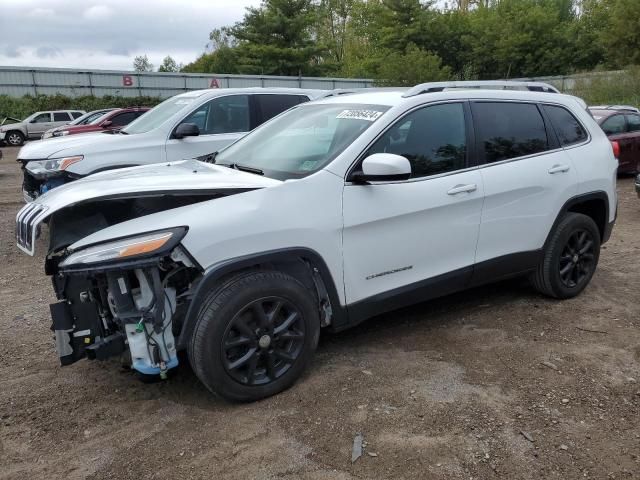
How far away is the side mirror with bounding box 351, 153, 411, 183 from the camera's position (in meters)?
3.30

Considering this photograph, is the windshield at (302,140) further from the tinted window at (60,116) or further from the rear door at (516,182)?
the tinted window at (60,116)

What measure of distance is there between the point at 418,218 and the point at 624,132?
10017 mm

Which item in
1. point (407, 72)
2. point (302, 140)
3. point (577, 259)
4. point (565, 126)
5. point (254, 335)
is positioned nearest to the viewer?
point (254, 335)

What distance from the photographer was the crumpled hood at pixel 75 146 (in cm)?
693

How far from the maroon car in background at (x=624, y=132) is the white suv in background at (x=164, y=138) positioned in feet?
22.3

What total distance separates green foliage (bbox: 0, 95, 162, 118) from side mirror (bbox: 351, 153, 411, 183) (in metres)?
31.7

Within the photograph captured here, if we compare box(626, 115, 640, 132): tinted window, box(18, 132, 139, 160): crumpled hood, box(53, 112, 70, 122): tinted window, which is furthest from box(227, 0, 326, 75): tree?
box(18, 132, 139, 160): crumpled hood

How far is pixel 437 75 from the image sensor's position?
113 feet

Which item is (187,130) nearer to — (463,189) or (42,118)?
(463,189)

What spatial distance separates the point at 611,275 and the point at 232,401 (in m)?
4.17

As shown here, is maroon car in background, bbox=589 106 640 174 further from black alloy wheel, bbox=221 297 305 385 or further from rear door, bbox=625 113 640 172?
black alloy wheel, bbox=221 297 305 385

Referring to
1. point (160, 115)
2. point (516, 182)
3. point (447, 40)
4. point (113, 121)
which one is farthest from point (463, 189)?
point (447, 40)

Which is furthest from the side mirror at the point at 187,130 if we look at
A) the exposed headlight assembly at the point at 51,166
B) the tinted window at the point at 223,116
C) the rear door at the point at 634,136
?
the rear door at the point at 634,136

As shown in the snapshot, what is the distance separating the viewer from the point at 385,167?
330 centimetres
